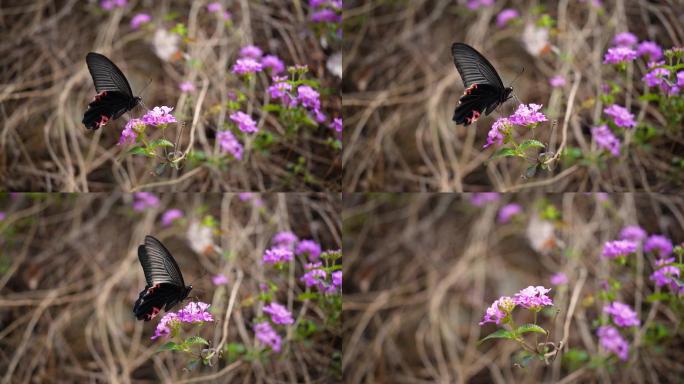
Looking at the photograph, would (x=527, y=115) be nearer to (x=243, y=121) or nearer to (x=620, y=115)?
(x=620, y=115)

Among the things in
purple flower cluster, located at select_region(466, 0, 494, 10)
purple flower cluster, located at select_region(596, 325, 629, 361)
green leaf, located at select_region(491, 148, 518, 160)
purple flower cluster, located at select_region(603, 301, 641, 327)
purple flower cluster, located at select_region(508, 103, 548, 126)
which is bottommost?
purple flower cluster, located at select_region(596, 325, 629, 361)

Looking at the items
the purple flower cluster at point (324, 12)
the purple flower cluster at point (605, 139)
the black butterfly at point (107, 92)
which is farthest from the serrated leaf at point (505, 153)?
the black butterfly at point (107, 92)

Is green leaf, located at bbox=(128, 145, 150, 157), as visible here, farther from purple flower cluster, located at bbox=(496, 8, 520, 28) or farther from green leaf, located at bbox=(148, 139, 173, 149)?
purple flower cluster, located at bbox=(496, 8, 520, 28)

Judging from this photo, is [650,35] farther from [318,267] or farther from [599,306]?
[318,267]

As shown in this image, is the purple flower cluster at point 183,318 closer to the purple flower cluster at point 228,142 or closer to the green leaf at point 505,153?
the purple flower cluster at point 228,142

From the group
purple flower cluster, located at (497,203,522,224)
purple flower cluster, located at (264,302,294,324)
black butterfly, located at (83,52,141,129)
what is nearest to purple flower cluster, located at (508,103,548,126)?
purple flower cluster, located at (497,203,522,224)

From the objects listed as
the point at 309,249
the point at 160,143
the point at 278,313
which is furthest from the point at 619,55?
the point at 160,143
